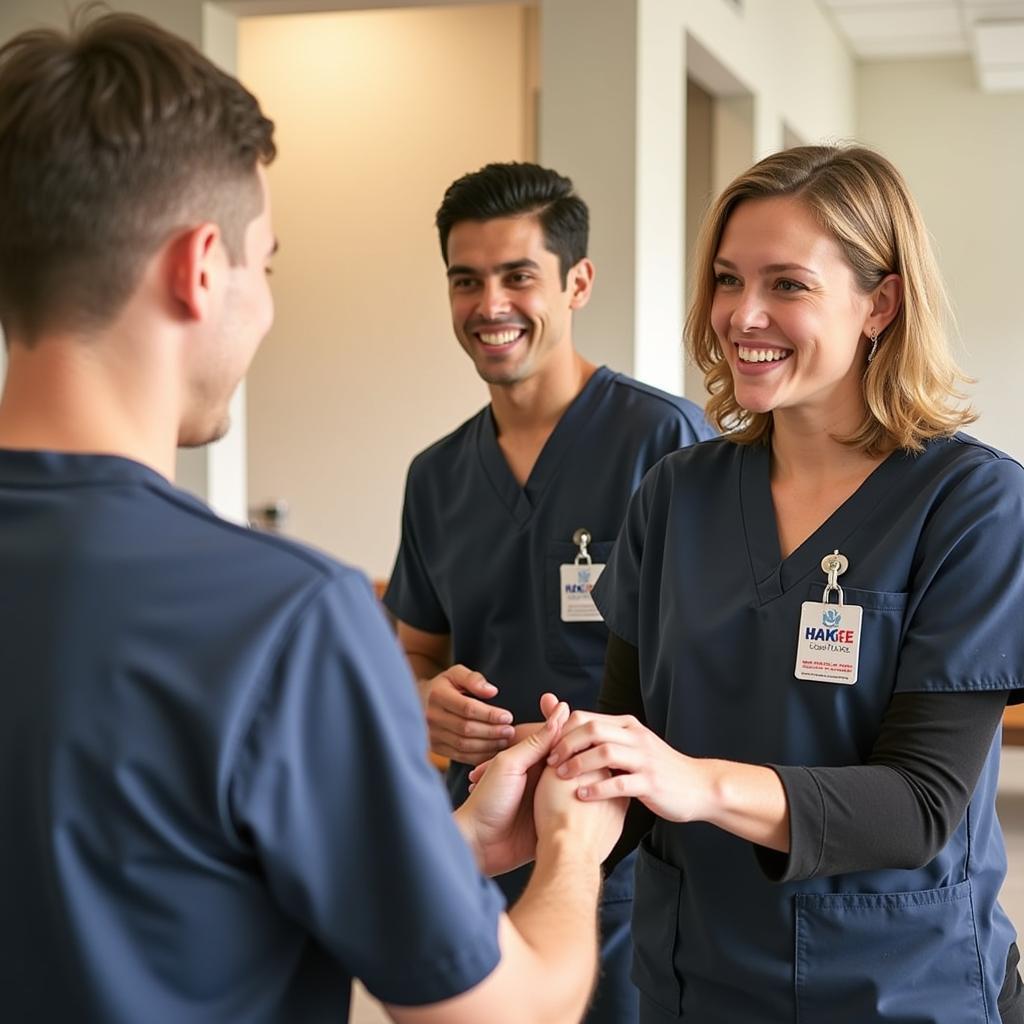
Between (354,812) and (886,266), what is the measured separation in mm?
1042

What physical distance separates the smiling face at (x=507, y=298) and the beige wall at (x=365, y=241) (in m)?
3.65

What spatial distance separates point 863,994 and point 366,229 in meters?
5.16

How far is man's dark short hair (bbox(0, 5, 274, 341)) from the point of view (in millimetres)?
898

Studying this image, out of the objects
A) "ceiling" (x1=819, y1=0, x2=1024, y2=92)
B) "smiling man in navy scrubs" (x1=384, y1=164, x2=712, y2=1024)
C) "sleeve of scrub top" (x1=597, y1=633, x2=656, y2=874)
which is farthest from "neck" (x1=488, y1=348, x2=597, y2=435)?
"ceiling" (x1=819, y1=0, x2=1024, y2=92)

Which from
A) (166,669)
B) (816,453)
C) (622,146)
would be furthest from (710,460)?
(622,146)

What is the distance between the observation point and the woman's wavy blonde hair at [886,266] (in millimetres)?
1606

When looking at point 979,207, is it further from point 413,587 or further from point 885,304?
point 885,304

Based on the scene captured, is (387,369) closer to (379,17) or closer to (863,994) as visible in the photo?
(379,17)

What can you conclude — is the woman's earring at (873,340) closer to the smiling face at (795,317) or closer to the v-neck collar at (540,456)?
the smiling face at (795,317)

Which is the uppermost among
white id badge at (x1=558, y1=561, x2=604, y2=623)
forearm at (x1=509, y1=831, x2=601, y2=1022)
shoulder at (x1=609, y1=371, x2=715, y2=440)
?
shoulder at (x1=609, y1=371, x2=715, y2=440)

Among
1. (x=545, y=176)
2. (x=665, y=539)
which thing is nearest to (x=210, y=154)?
(x=665, y=539)

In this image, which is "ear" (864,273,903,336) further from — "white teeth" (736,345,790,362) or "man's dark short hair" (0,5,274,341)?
"man's dark short hair" (0,5,274,341)

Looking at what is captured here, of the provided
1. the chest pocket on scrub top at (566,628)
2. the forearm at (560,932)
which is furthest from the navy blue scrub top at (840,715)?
the chest pocket on scrub top at (566,628)

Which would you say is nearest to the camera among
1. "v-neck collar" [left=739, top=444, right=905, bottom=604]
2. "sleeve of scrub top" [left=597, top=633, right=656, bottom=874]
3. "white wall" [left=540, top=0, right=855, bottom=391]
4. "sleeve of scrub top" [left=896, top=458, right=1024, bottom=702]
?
"sleeve of scrub top" [left=896, top=458, right=1024, bottom=702]
